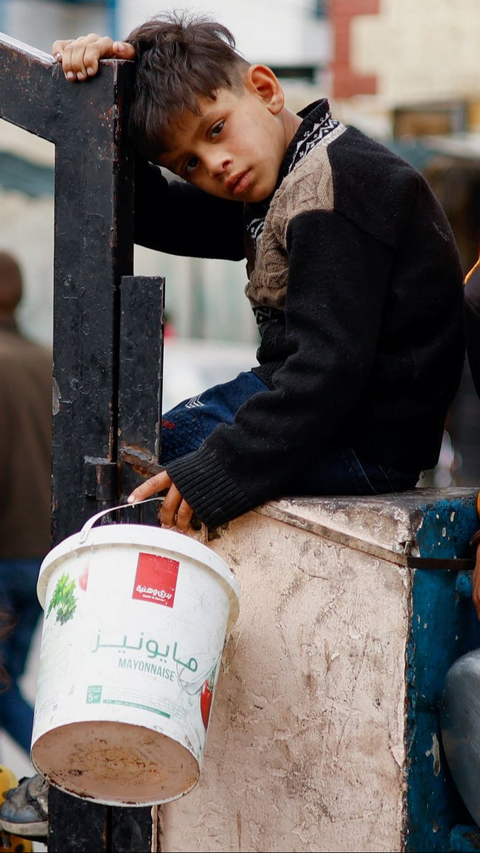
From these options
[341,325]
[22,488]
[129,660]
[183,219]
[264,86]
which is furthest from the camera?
[22,488]

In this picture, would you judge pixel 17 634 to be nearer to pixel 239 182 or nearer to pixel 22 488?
pixel 22 488

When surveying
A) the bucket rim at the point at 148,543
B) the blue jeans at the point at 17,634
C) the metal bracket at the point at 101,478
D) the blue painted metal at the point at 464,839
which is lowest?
the blue jeans at the point at 17,634

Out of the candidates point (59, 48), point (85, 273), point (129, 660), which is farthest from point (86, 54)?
point (129, 660)

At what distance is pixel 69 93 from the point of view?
2.03 meters

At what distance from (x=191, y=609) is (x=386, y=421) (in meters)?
0.57

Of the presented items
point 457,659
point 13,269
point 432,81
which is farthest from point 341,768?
point 432,81

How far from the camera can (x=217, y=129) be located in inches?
80.0

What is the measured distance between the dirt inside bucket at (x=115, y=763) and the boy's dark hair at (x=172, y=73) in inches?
42.9

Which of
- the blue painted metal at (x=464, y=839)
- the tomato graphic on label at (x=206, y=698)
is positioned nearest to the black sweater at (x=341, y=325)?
the tomato graphic on label at (x=206, y=698)

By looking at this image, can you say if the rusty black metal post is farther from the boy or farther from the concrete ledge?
the concrete ledge

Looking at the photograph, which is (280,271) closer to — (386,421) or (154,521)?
(386,421)

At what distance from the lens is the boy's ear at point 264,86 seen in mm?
2080

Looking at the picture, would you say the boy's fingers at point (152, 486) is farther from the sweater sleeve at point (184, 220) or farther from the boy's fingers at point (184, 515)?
the sweater sleeve at point (184, 220)

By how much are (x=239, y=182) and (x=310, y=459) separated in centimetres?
57
